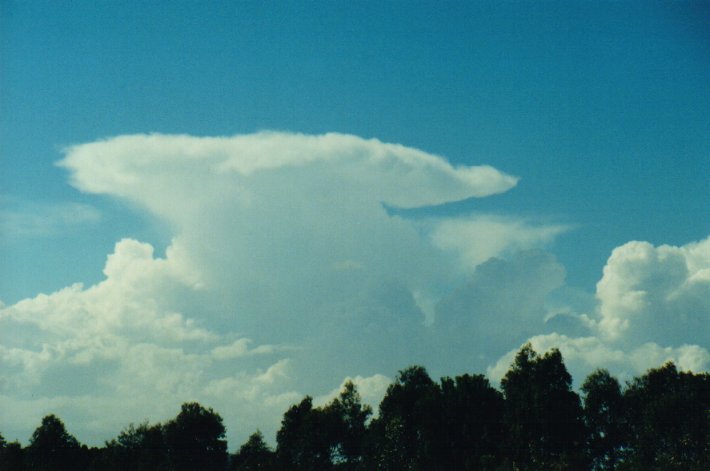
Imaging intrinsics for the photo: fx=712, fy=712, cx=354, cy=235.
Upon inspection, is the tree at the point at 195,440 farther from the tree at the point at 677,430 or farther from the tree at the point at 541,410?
the tree at the point at 677,430

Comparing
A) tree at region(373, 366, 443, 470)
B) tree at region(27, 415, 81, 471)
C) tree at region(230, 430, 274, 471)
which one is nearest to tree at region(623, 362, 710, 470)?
tree at region(373, 366, 443, 470)

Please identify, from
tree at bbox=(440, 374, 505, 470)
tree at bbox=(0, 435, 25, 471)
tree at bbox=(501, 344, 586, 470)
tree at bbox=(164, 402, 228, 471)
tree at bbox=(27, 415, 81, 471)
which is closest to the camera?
tree at bbox=(501, 344, 586, 470)

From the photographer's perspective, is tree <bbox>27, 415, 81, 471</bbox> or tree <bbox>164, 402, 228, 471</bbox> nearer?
tree <bbox>164, 402, 228, 471</bbox>

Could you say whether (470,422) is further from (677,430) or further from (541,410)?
(677,430)

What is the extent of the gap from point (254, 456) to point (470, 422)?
76.3m

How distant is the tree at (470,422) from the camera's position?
126938 millimetres

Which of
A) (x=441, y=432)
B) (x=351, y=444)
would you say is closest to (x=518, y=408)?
(x=441, y=432)

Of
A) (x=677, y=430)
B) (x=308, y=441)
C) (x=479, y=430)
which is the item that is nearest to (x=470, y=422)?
(x=479, y=430)

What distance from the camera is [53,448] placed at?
593 feet

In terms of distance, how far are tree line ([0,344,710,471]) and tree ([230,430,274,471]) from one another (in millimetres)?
865

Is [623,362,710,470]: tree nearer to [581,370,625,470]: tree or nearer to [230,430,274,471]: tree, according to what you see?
[581,370,625,470]: tree

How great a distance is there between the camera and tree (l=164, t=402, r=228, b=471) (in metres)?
170

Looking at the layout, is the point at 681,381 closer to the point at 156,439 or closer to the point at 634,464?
the point at 634,464

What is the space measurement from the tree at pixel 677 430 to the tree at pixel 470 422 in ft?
76.3
